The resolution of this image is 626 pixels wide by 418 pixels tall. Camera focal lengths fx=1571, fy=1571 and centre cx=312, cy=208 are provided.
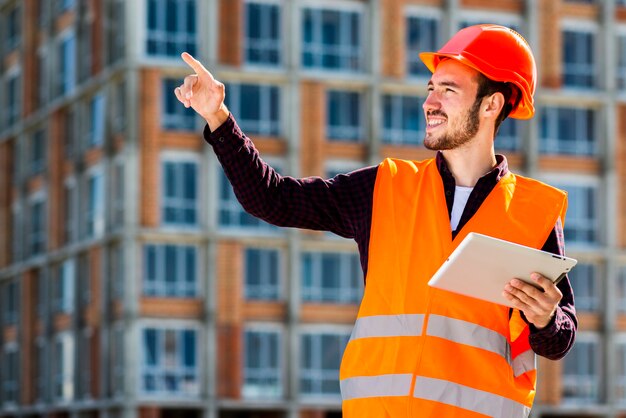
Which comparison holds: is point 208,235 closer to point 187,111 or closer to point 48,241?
point 187,111

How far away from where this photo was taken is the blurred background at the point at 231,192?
45.9 meters

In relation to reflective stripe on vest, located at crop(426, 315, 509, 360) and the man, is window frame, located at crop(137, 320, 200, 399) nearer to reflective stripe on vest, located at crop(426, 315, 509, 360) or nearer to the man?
the man

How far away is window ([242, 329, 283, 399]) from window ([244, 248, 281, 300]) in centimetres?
112

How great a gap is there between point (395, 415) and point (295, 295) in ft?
137

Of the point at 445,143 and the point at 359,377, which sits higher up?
the point at 445,143

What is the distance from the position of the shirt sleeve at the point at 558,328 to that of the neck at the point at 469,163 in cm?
31

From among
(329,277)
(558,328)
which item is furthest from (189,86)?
(329,277)

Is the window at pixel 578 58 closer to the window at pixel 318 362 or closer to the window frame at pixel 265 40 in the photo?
the window frame at pixel 265 40

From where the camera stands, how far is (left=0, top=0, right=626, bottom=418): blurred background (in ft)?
151

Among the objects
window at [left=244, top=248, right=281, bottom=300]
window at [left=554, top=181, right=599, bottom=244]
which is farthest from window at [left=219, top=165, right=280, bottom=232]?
window at [left=554, top=181, right=599, bottom=244]

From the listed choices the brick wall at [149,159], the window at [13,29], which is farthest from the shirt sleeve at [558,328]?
the window at [13,29]

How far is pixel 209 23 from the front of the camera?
47094 mm

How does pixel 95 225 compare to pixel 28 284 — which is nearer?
pixel 95 225

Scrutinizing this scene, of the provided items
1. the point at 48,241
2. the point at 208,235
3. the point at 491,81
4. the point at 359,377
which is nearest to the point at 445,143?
the point at 491,81
